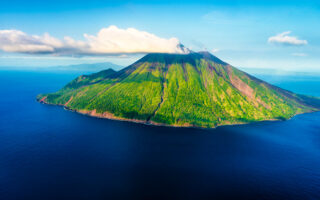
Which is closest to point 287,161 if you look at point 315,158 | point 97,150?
point 315,158

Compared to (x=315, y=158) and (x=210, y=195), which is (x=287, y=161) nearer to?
(x=315, y=158)

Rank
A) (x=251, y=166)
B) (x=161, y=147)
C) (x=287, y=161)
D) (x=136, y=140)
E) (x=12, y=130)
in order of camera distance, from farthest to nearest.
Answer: (x=12, y=130) → (x=136, y=140) → (x=161, y=147) → (x=287, y=161) → (x=251, y=166)

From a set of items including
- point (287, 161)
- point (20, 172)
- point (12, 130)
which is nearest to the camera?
point (20, 172)

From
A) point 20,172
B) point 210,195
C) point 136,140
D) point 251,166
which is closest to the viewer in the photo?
point 210,195

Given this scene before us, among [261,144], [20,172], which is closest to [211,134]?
[261,144]

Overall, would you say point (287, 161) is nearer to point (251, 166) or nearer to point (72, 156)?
point (251, 166)

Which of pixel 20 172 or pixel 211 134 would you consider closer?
pixel 20 172
